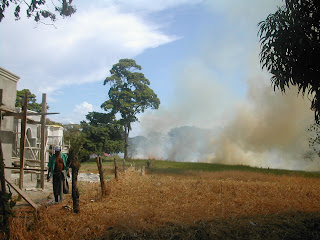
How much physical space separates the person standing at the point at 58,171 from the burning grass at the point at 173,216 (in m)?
0.98

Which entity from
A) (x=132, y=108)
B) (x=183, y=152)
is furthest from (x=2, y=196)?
(x=183, y=152)

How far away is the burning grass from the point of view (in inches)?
258

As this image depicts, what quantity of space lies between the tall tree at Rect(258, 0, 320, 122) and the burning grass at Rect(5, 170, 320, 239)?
3.11m

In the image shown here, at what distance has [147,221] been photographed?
7.37 m

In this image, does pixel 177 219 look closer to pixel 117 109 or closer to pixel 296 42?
pixel 296 42

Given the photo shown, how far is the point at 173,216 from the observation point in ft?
25.6

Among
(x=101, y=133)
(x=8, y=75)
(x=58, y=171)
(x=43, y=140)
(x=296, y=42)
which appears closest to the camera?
(x=296, y=42)

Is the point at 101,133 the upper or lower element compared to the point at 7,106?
upper

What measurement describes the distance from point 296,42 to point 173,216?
4992 millimetres

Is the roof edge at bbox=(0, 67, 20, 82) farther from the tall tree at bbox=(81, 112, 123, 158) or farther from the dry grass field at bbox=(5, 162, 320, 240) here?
the tall tree at bbox=(81, 112, 123, 158)

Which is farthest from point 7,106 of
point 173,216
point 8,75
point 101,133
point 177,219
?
point 101,133

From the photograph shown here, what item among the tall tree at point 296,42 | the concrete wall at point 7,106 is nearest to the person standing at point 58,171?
the concrete wall at point 7,106

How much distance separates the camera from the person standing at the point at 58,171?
407 inches

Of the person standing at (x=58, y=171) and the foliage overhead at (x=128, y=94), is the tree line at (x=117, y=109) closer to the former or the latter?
the foliage overhead at (x=128, y=94)
